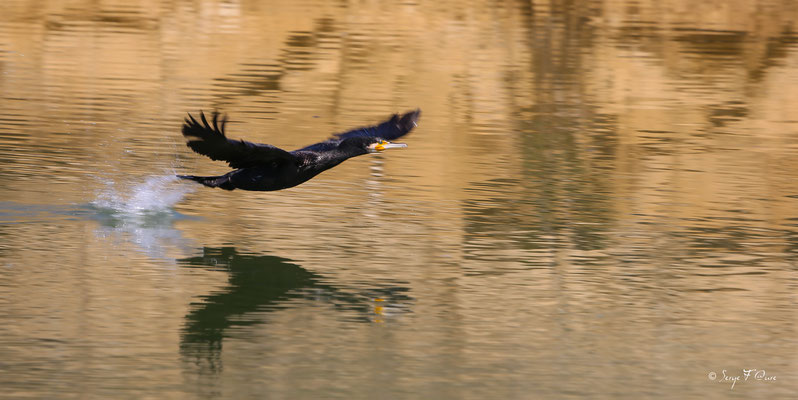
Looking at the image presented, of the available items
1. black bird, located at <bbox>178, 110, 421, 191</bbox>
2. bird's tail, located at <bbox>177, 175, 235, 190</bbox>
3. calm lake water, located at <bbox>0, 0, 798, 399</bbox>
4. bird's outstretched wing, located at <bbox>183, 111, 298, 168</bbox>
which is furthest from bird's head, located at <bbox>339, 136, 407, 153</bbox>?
bird's tail, located at <bbox>177, 175, 235, 190</bbox>

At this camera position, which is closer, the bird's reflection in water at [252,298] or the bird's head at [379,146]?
the bird's reflection in water at [252,298]

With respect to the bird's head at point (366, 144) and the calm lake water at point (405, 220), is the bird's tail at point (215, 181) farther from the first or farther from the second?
the bird's head at point (366, 144)

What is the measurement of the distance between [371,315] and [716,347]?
6.86 ft

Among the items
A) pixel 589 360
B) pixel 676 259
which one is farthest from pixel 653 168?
pixel 589 360

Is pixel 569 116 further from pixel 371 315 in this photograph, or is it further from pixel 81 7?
pixel 81 7

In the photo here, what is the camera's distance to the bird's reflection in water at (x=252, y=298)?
25.4 ft

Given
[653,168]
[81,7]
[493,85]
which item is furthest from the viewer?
[81,7]

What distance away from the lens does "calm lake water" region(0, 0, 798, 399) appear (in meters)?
7.48

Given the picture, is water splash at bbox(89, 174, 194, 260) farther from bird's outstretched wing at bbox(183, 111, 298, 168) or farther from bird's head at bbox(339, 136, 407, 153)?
bird's head at bbox(339, 136, 407, 153)

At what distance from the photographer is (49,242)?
9.73 meters

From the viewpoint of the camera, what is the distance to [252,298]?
8.66m

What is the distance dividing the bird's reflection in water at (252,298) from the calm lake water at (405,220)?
0.08 feet

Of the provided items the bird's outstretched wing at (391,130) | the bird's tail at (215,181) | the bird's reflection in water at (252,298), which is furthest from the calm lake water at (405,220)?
the bird's outstretched wing at (391,130)

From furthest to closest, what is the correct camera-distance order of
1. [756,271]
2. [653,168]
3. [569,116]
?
1. [569,116]
2. [653,168]
3. [756,271]
